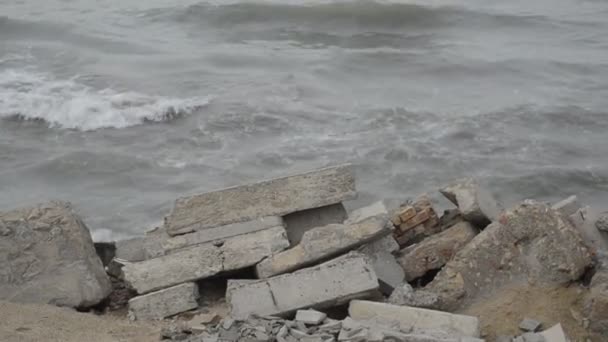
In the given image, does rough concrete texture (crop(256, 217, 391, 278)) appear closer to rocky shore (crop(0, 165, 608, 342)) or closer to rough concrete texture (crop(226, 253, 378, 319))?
A: rocky shore (crop(0, 165, 608, 342))

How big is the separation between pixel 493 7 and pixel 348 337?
1616cm

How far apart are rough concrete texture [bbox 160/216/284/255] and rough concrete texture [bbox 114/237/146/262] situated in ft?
1.44

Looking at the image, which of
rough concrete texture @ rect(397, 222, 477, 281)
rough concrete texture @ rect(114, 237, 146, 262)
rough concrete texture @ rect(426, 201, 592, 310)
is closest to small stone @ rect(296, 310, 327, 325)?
rough concrete texture @ rect(426, 201, 592, 310)

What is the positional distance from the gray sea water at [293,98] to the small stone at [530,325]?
189 inches

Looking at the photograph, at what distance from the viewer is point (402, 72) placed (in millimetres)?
15242

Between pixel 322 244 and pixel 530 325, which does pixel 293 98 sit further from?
pixel 530 325

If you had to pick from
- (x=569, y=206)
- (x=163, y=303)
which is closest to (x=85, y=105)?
(x=163, y=303)

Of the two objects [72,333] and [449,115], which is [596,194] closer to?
[449,115]

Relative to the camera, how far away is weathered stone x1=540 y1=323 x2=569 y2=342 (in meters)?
4.93

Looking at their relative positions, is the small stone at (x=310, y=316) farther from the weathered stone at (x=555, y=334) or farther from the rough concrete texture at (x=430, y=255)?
the weathered stone at (x=555, y=334)

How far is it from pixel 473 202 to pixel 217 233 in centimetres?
203

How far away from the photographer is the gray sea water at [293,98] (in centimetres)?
1066

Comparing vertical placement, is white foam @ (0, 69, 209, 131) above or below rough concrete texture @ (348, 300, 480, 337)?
below

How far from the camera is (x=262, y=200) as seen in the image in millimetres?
6281
